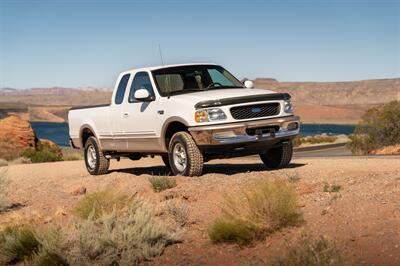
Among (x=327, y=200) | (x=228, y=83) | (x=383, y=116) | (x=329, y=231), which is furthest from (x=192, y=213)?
Result: (x=383, y=116)

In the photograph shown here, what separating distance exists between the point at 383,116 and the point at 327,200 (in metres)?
27.2

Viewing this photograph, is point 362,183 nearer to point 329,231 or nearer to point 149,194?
point 329,231

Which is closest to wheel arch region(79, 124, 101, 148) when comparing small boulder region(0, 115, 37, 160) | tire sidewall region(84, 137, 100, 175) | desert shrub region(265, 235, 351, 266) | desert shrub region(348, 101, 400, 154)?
tire sidewall region(84, 137, 100, 175)

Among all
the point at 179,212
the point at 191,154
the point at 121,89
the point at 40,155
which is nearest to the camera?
the point at 179,212

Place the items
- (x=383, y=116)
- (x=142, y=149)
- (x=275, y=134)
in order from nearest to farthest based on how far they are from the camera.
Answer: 1. (x=275, y=134)
2. (x=142, y=149)
3. (x=383, y=116)

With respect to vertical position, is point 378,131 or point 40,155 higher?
point 40,155

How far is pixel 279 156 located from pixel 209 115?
8.12 ft

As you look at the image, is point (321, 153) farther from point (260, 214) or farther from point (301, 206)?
point (260, 214)

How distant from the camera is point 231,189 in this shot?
401 inches

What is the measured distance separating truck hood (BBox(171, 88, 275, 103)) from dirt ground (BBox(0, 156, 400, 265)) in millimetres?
1430

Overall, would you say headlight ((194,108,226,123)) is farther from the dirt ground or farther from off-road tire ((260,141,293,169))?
off-road tire ((260,141,293,169))

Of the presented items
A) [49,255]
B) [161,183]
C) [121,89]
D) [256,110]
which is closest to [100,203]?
[49,255]

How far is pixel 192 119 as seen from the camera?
37.5 ft

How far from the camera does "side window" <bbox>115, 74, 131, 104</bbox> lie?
13.6 metres
